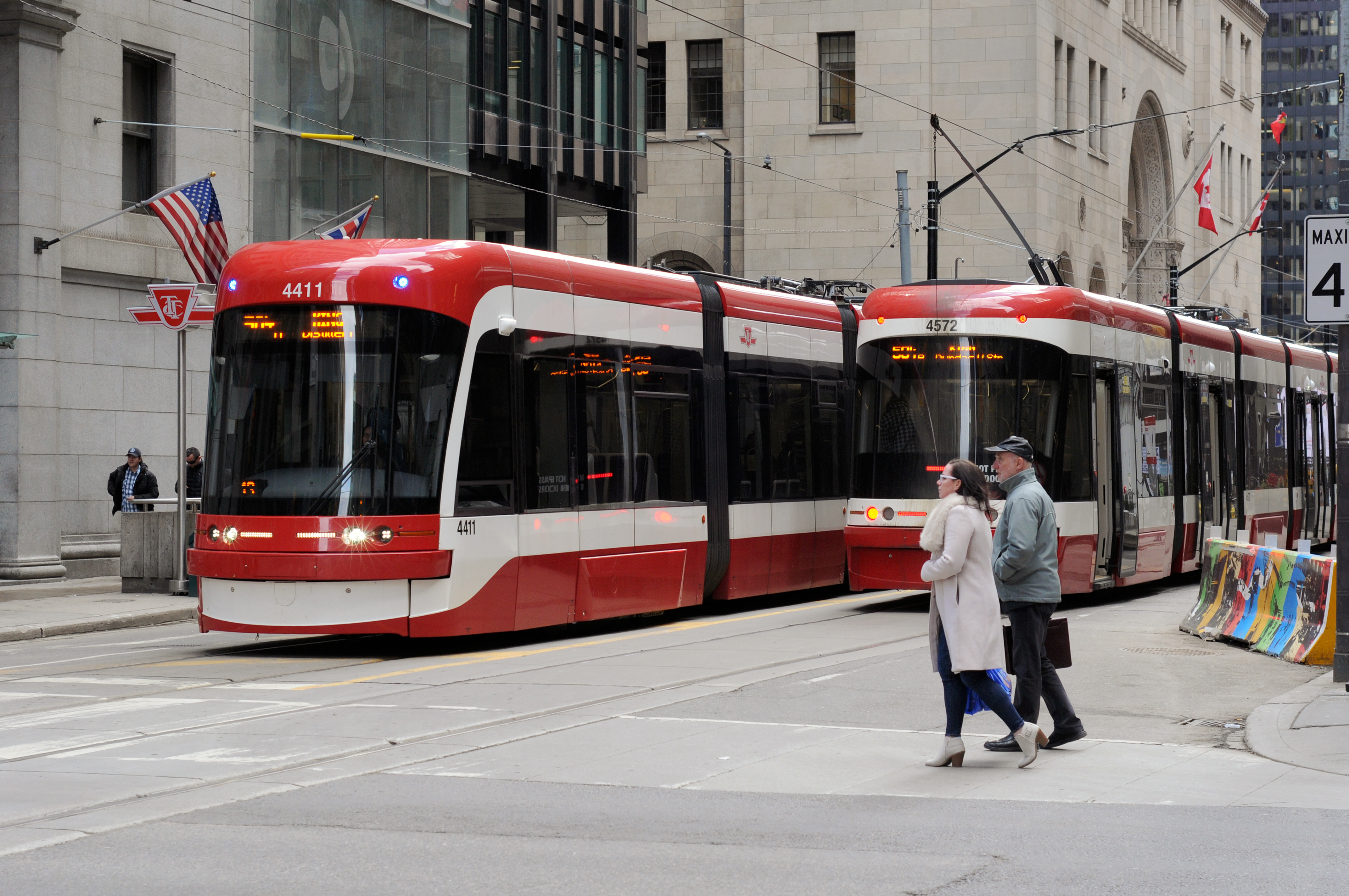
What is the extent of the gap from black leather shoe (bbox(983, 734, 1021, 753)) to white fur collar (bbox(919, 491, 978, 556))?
3.90 ft

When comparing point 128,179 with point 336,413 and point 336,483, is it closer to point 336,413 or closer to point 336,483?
point 336,413

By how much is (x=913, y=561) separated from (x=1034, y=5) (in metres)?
37.9

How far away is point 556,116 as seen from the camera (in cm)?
3938

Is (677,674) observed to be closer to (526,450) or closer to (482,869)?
(526,450)

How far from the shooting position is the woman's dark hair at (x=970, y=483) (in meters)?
9.36

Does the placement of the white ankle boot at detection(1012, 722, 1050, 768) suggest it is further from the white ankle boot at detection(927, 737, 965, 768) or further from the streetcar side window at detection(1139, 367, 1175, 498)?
the streetcar side window at detection(1139, 367, 1175, 498)

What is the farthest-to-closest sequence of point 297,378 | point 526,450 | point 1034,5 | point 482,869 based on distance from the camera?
point 1034,5
point 526,450
point 297,378
point 482,869

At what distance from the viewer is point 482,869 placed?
22.6 feet

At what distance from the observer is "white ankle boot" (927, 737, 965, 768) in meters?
9.34

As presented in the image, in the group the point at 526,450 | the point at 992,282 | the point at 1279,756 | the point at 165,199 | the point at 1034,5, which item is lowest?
the point at 1279,756

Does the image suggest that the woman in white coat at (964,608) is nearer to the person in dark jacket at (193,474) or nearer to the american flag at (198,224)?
the american flag at (198,224)

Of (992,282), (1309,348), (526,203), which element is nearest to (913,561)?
(992,282)

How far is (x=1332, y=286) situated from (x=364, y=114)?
1974cm

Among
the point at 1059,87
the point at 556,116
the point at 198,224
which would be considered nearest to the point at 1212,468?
the point at 198,224
